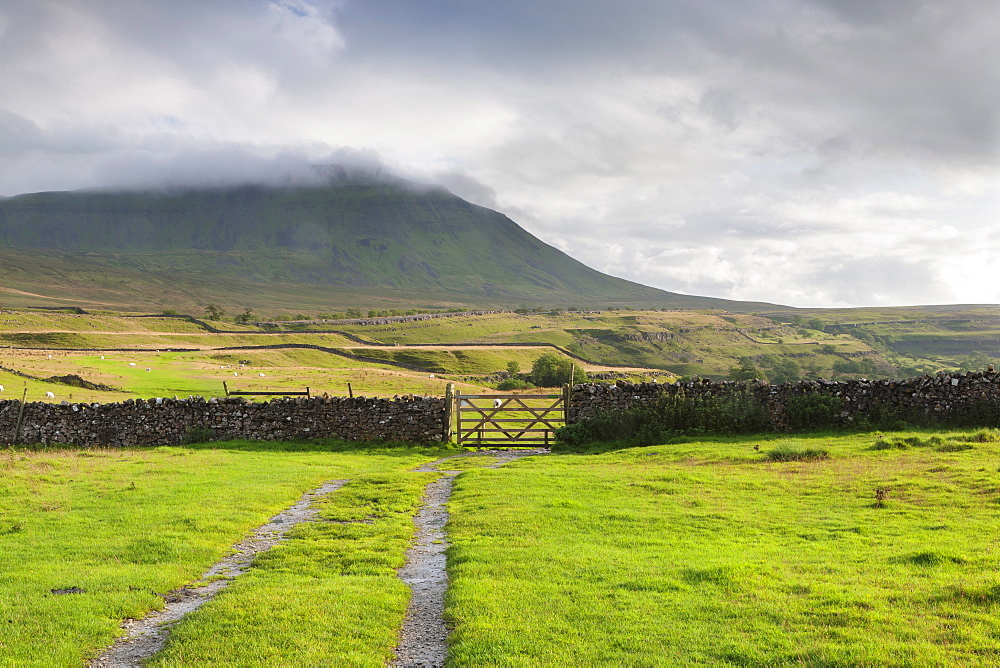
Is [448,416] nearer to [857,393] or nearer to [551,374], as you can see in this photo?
[857,393]

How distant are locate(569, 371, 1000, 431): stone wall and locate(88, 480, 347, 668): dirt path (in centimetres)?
1684

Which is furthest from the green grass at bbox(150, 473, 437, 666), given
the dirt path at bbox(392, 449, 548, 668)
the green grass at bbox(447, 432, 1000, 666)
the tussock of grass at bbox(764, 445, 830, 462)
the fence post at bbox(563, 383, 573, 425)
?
the fence post at bbox(563, 383, 573, 425)

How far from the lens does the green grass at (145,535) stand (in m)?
9.05

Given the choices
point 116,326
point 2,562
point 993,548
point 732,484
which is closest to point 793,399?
point 732,484

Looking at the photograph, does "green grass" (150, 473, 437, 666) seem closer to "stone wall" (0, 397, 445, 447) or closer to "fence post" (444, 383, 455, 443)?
"fence post" (444, 383, 455, 443)

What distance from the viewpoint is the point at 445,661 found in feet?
25.7

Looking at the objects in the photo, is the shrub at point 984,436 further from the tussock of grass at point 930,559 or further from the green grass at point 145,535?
the green grass at point 145,535

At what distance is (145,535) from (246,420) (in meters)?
18.3

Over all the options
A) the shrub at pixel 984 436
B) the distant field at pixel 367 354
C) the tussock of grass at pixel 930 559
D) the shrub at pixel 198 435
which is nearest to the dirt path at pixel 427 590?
the tussock of grass at pixel 930 559

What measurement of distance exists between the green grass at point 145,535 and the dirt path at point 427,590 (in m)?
0.28

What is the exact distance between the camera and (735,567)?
10.2m

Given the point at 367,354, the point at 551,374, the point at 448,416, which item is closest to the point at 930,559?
the point at 448,416

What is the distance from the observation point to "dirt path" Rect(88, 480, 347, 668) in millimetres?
8281

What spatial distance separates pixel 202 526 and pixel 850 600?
1159cm
